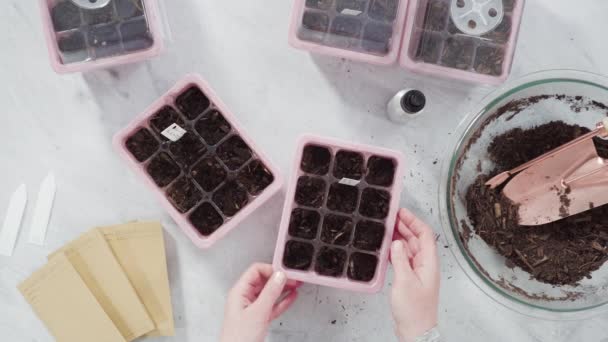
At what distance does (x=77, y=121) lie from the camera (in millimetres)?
1049

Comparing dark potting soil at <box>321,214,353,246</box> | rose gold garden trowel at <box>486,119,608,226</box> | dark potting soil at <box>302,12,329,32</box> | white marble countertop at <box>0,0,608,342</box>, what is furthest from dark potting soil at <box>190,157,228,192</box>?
rose gold garden trowel at <box>486,119,608,226</box>

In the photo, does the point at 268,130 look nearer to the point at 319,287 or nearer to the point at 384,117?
the point at 384,117

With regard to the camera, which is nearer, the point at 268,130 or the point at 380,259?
the point at 380,259

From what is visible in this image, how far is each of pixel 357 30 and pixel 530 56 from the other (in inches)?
16.3

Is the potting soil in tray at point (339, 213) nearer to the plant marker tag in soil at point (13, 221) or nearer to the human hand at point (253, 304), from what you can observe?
the human hand at point (253, 304)

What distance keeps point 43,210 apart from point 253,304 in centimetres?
53

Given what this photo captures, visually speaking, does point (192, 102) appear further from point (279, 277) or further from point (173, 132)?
point (279, 277)

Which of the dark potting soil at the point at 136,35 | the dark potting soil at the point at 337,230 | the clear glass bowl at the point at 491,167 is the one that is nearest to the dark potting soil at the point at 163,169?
the dark potting soil at the point at 136,35

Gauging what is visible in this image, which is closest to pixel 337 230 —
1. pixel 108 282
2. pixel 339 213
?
pixel 339 213

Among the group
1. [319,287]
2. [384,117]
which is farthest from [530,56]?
[319,287]

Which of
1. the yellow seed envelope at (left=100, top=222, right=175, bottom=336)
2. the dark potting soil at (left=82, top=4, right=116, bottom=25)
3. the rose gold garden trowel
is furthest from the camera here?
the yellow seed envelope at (left=100, top=222, right=175, bottom=336)

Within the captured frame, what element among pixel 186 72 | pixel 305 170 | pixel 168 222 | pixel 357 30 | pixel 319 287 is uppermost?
pixel 357 30

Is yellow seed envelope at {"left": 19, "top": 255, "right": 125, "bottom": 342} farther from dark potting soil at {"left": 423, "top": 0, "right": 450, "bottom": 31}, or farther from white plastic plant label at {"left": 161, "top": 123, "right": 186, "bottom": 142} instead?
dark potting soil at {"left": 423, "top": 0, "right": 450, "bottom": 31}

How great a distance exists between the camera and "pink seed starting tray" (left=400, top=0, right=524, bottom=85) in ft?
3.08
